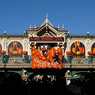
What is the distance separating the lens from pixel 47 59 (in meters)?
34.2

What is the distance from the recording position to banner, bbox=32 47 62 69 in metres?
33.8

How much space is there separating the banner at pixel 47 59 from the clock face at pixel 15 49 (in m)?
4.92

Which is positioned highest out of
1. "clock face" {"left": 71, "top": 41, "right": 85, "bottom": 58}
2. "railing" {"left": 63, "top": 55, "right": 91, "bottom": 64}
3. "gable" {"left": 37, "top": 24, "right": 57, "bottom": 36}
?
"gable" {"left": 37, "top": 24, "right": 57, "bottom": 36}

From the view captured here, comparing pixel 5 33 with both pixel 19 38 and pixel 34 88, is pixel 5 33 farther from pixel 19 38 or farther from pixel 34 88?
pixel 34 88

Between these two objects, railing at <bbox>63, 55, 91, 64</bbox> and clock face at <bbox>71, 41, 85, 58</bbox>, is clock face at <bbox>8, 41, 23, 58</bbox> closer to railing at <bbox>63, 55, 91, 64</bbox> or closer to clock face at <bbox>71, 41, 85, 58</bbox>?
railing at <bbox>63, 55, 91, 64</bbox>

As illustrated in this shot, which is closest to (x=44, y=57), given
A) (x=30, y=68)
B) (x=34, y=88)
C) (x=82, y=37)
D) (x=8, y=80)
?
(x=30, y=68)

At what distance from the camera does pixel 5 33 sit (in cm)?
3919

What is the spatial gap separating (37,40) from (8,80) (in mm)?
30419

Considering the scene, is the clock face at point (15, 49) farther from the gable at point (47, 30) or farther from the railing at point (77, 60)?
the railing at point (77, 60)

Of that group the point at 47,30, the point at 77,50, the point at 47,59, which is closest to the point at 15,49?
the point at 47,30

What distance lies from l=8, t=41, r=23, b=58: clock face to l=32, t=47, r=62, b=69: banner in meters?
4.92

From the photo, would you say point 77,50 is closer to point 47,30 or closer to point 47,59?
point 47,30

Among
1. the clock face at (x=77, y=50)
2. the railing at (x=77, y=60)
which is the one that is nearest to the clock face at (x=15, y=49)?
the railing at (x=77, y=60)

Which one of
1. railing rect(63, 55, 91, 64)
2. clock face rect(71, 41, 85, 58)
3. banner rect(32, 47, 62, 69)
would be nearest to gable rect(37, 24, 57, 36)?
clock face rect(71, 41, 85, 58)
